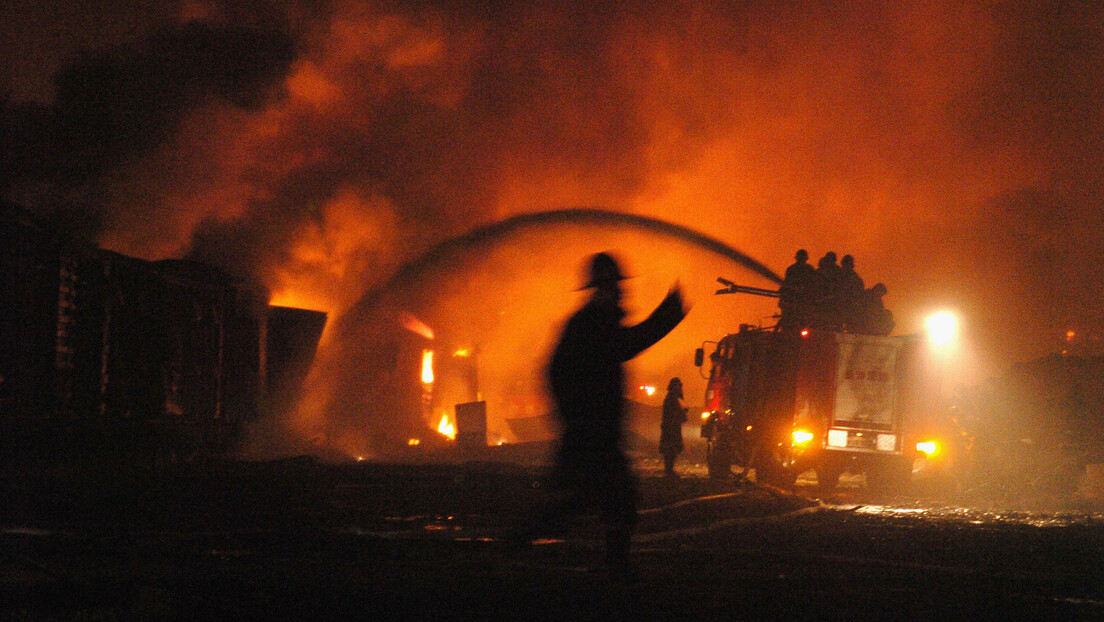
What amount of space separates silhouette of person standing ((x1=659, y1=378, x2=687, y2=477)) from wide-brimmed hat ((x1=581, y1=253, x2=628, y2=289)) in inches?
412

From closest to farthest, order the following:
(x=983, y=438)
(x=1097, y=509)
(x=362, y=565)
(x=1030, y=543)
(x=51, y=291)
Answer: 1. (x=362, y=565)
2. (x=1030, y=543)
3. (x=51, y=291)
4. (x=1097, y=509)
5. (x=983, y=438)

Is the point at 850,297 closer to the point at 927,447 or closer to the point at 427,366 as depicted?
the point at 927,447

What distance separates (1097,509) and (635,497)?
10546mm

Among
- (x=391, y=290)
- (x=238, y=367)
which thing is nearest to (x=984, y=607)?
(x=238, y=367)

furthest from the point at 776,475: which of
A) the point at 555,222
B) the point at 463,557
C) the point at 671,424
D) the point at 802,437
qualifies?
the point at 555,222

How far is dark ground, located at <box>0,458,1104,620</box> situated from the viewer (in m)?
4.80

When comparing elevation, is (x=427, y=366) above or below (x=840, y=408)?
above

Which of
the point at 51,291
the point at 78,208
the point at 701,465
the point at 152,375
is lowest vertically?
the point at 701,465

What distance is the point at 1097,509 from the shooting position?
13359 millimetres

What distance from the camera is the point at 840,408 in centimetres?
1516

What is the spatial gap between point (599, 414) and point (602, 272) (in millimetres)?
798

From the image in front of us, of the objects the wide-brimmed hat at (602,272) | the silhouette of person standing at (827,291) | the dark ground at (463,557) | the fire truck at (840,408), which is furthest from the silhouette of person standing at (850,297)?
the wide-brimmed hat at (602,272)

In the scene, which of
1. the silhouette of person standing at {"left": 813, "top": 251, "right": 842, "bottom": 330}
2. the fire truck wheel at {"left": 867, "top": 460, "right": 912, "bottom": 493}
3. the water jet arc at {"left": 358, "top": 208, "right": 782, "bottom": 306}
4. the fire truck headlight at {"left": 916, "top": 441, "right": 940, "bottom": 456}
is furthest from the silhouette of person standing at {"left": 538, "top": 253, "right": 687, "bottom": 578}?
the water jet arc at {"left": 358, "top": 208, "right": 782, "bottom": 306}

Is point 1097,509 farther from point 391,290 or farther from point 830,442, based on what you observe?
point 391,290
